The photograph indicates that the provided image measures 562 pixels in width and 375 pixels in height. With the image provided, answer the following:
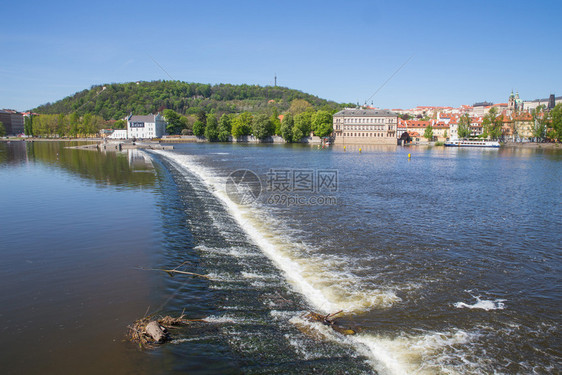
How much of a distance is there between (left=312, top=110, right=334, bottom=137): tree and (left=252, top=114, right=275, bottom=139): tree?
15.3 metres

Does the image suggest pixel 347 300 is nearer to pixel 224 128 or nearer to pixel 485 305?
pixel 485 305

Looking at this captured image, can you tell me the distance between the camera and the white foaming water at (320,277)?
→ 28.5 feet

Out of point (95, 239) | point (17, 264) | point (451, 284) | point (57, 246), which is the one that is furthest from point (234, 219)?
point (451, 284)

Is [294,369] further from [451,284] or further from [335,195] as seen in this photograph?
[335,195]

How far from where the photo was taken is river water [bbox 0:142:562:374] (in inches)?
259

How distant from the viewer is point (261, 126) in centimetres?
11975

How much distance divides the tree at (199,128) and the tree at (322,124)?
132 ft

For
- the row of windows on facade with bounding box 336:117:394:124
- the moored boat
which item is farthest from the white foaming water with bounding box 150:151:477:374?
the row of windows on facade with bounding box 336:117:394:124

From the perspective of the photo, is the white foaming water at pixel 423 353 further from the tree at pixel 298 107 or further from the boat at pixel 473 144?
the tree at pixel 298 107

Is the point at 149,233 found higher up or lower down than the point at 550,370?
higher up

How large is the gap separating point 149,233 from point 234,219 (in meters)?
4.01

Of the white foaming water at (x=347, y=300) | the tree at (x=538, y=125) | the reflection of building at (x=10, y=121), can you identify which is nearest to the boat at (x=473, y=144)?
the tree at (x=538, y=125)

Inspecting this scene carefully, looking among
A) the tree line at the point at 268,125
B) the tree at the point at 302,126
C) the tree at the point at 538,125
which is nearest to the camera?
the tree at the point at 538,125

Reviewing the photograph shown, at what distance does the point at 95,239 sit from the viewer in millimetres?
12758
